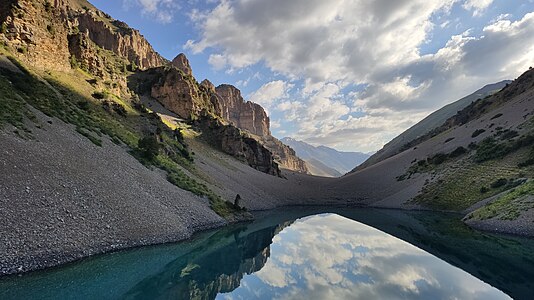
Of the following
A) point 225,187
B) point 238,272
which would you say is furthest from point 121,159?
point 225,187

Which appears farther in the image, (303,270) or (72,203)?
(303,270)

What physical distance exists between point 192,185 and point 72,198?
23.9 metres

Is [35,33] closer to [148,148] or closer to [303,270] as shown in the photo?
[148,148]

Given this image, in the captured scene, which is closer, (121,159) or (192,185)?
(121,159)

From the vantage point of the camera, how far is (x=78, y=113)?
4441 centimetres

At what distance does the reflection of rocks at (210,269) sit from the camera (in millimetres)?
19547

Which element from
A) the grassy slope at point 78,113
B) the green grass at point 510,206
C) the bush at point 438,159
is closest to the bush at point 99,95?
the grassy slope at point 78,113

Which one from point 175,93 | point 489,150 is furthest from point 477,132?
point 175,93

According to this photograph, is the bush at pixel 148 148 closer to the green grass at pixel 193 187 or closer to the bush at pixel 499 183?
the green grass at pixel 193 187

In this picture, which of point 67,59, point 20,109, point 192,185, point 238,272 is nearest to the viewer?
point 238,272

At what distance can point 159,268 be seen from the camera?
2378 centimetres

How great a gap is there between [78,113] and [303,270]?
36.9 meters

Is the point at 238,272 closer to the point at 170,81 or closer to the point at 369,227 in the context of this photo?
the point at 369,227

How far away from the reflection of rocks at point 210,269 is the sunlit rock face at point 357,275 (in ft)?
3.41
